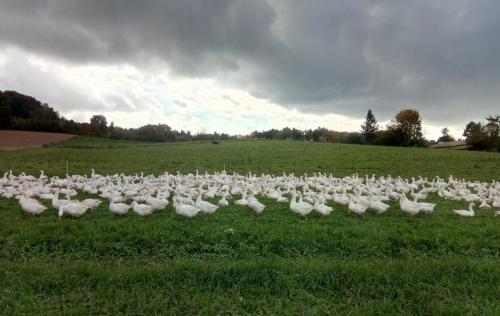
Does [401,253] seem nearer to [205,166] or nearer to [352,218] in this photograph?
[352,218]

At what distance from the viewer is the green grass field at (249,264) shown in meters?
6.66

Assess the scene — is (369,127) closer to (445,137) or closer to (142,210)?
(445,137)

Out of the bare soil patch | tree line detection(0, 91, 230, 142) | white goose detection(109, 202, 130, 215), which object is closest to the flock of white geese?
white goose detection(109, 202, 130, 215)

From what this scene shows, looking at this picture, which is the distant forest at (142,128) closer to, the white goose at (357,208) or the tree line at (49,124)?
the tree line at (49,124)

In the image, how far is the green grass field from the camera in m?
6.66

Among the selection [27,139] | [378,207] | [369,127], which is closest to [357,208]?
[378,207]

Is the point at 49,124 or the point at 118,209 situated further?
the point at 49,124

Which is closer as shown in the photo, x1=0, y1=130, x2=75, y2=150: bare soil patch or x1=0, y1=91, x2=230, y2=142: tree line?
x1=0, y1=130, x2=75, y2=150: bare soil patch

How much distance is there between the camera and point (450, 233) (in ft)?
34.2

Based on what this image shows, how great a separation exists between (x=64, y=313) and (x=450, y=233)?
34.6 ft

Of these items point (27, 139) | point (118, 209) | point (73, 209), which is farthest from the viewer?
point (27, 139)

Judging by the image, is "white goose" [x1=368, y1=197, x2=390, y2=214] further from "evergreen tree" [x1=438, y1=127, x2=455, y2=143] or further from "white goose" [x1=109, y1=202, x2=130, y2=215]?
"evergreen tree" [x1=438, y1=127, x2=455, y2=143]

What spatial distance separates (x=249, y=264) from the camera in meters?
7.95

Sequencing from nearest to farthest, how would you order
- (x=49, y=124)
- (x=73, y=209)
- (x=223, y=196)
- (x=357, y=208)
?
(x=73, y=209)
(x=357, y=208)
(x=223, y=196)
(x=49, y=124)
